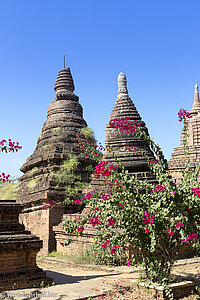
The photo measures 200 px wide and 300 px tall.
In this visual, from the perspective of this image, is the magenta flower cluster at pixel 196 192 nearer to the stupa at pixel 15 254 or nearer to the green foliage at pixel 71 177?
the stupa at pixel 15 254

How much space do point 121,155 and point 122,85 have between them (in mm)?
4947

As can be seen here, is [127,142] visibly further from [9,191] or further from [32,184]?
[9,191]

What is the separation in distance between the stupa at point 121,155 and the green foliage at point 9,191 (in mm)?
4750

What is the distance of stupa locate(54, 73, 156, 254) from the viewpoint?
1135cm

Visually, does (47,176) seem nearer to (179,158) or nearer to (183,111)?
(183,111)

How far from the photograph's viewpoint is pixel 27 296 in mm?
6148

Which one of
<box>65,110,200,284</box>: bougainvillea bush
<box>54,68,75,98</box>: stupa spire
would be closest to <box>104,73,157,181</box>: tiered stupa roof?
<box>54,68,75,98</box>: stupa spire

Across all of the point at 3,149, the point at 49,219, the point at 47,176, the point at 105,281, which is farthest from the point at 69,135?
the point at 105,281

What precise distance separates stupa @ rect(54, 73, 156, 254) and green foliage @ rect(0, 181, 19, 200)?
187 inches

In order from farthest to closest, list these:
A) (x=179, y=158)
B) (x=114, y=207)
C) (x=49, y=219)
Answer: (x=179, y=158)
(x=49, y=219)
(x=114, y=207)

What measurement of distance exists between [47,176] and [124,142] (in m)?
3.62

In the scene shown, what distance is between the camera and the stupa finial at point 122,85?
16797 mm

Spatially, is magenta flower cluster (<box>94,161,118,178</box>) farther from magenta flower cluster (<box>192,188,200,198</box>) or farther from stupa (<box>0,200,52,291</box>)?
stupa (<box>0,200,52,291</box>)

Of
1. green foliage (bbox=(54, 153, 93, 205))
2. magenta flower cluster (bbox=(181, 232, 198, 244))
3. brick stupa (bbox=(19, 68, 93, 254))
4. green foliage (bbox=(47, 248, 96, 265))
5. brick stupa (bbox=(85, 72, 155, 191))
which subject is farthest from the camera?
green foliage (bbox=(54, 153, 93, 205))
